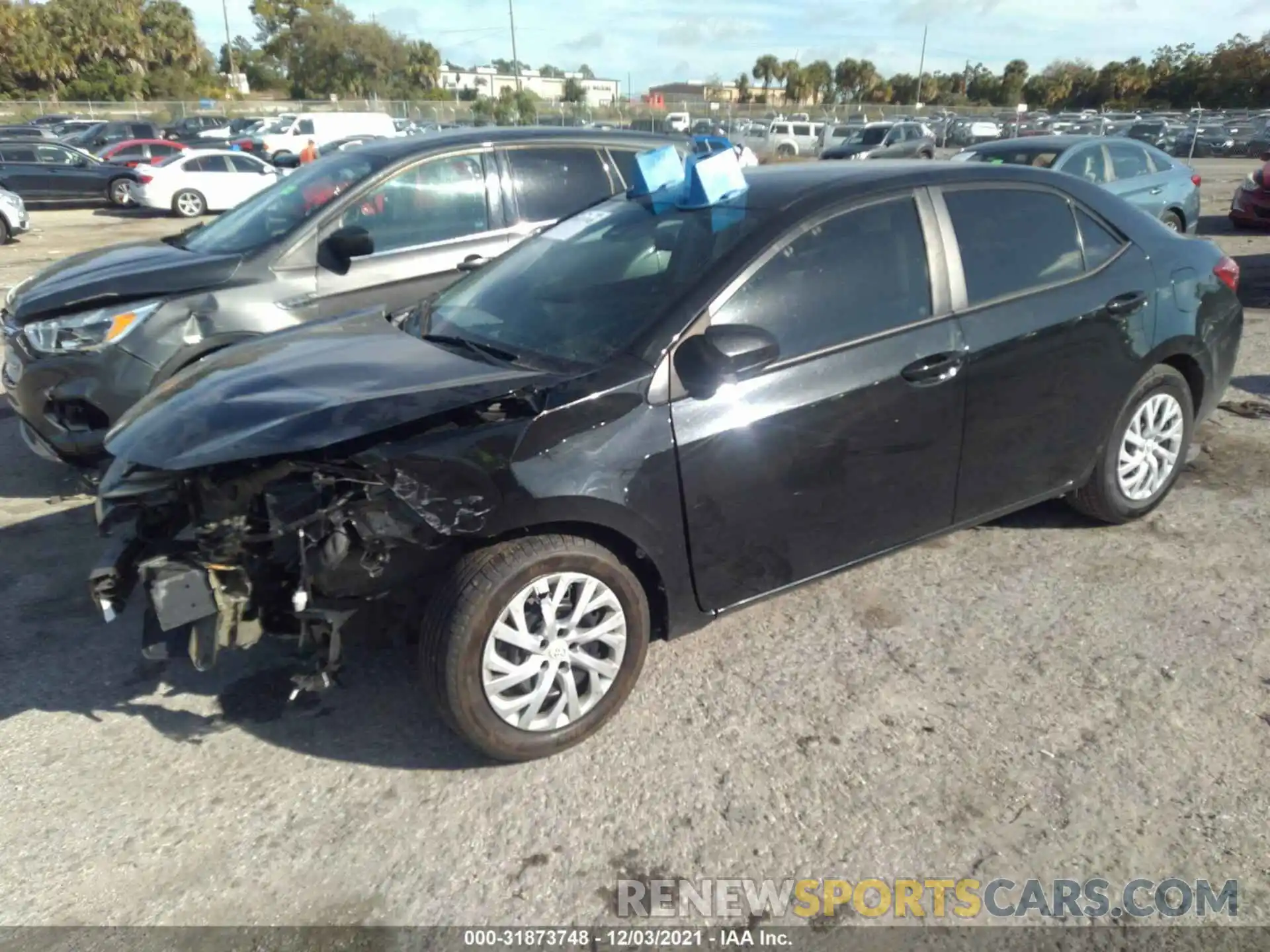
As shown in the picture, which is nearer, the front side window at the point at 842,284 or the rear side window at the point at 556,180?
the front side window at the point at 842,284

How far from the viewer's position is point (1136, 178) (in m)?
10.6

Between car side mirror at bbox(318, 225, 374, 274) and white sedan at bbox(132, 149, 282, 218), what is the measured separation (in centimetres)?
1697

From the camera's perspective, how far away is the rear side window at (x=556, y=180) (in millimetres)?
5863

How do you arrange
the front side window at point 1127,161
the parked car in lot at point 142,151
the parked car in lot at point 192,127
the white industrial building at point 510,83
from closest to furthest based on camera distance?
the front side window at point 1127,161 < the parked car in lot at point 142,151 < the parked car in lot at point 192,127 < the white industrial building at point 510,83

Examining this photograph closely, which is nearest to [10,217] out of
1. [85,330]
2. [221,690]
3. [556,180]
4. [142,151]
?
[142,151]

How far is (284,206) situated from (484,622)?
3.79 meters

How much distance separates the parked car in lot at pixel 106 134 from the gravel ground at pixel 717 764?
3122cm

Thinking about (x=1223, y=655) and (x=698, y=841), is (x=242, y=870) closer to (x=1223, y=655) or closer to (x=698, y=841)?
(x=698, y=841)

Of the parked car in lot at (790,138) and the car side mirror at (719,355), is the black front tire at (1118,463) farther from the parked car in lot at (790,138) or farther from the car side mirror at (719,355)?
the parked car in lot at (790,138)

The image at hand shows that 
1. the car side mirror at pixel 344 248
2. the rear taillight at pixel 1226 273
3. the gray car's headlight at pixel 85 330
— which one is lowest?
the gray car's headlight at pixel 85 330

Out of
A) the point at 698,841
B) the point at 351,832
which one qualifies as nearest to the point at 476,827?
the point at 351,832

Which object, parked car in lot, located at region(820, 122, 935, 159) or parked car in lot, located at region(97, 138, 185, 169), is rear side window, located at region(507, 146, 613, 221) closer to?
parked car in lot, located at region(820, 122, 935, 159)

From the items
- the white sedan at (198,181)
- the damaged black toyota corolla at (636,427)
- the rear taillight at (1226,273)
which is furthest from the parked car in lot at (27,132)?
the rear taillight at (1226,273)

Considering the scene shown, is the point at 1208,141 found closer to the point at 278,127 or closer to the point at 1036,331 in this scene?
the point at 278,127
